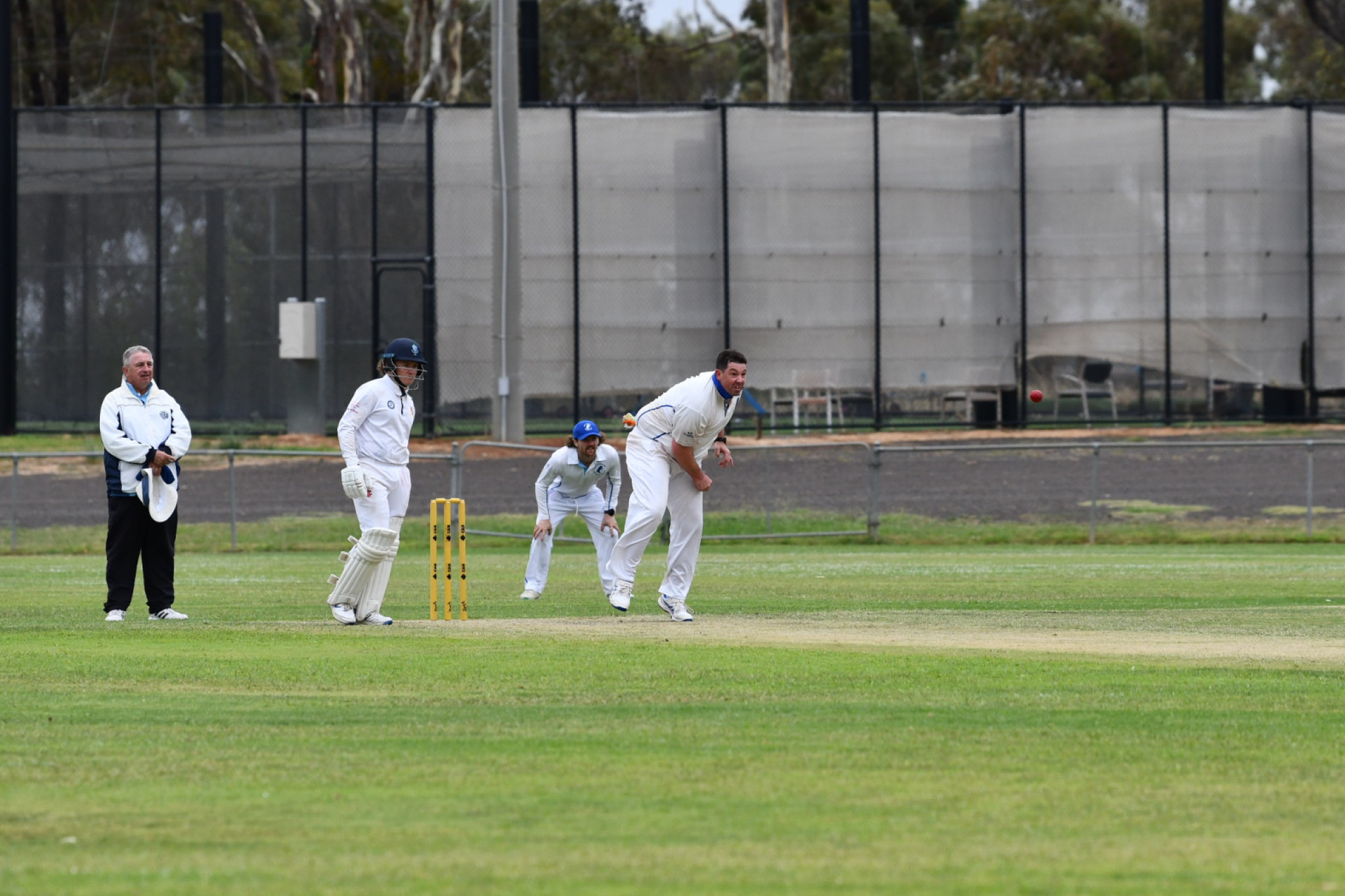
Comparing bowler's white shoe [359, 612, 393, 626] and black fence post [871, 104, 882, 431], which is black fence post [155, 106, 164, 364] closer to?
black fence post [871, 104, 882, 431]

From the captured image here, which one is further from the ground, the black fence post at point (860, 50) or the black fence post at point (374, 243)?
the black fence post at point (860, 50)

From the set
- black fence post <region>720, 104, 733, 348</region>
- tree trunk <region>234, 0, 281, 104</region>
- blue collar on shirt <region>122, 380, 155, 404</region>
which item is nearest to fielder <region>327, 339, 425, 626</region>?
blue collar on shirt <region>122, 380, 155, 404</region>

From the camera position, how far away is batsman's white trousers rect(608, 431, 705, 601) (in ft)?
44.6

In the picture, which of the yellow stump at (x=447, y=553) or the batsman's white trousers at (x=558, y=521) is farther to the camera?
the batsman's white trousers at (x=558, y=521)

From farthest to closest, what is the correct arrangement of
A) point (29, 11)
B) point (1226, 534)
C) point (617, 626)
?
1. point (29, 11)
2. point (1226, 534)
3. point (617, 626)

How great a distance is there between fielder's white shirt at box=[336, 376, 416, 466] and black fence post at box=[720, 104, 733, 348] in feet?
77.3

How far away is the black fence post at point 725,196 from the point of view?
36.9 m

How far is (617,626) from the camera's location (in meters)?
13.0

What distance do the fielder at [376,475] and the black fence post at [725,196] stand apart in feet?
77.2

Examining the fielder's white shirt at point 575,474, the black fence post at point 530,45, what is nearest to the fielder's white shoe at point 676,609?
the fielder's white shirt at point 575,474

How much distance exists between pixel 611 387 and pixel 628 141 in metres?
4.91

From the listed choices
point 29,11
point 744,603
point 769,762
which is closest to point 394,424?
point 744,603

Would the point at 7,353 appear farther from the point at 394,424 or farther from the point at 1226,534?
the point at 394,424

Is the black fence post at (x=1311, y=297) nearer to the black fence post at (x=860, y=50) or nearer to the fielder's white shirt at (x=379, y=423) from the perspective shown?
the black fence post at (x=860, y=50)
